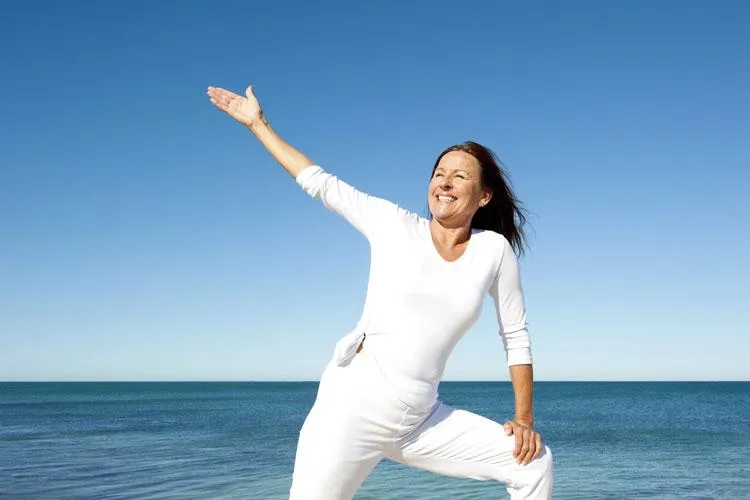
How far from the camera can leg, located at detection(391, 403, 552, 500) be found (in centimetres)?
353

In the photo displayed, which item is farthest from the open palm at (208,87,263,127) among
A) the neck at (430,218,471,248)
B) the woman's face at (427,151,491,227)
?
the neck at (430,218,471,248)

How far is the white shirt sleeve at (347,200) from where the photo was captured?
379cm

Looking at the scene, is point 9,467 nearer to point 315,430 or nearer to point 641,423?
point 315,430

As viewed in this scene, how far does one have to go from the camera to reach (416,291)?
3619 millimetres

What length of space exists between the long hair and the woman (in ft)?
0.10

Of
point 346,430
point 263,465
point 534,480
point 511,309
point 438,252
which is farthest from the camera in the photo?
point 263,465

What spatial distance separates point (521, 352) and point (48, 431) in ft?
131

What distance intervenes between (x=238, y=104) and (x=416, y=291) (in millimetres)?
1370

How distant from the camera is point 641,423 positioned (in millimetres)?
49312

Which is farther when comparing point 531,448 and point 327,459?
point 327,459

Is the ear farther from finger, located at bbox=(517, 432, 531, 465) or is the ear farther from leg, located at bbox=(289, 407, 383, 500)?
leg, located at bbox=(289, 407, 383, 500)

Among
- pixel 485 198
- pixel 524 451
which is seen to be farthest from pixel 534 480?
pixel 485 198

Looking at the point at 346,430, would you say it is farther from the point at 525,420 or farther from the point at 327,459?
the point at 525,420

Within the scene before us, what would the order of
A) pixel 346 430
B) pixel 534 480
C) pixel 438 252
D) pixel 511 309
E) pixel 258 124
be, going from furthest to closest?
pixel 258 124 < pixel 511 309 < pixel 438 252 < pixel 346 430 < pixel 534 480
